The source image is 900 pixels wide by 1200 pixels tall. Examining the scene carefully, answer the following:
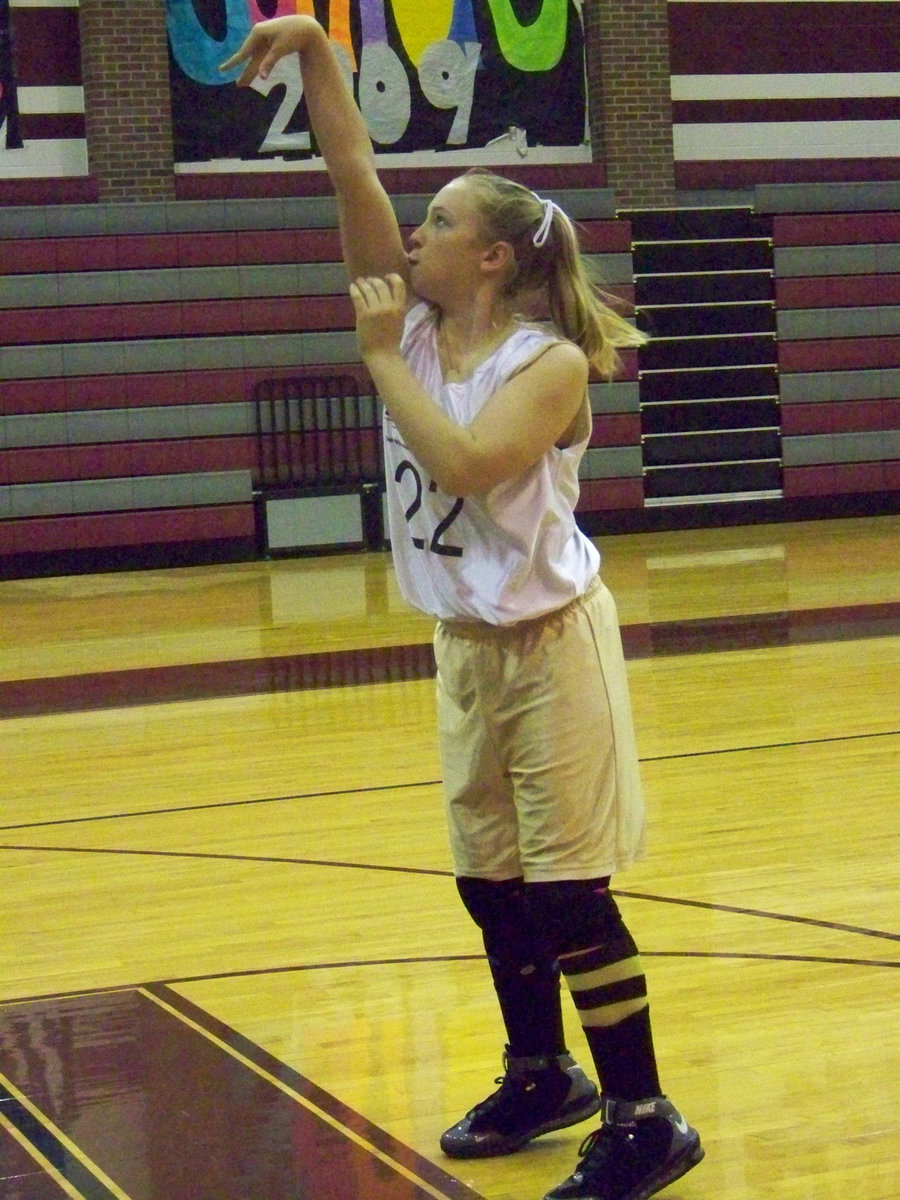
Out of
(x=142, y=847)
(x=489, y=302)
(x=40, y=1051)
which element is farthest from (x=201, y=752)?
(x=489, y=302)

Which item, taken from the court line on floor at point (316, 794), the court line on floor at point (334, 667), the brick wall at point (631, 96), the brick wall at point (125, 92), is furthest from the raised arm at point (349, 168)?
the brick wall at point (631, 96)

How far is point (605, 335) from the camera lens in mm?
2395

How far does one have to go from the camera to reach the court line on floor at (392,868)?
11.6 feet

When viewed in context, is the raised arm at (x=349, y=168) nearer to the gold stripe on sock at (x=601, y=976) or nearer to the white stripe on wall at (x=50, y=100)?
the gold stripe on sock at (x=601, y=976)

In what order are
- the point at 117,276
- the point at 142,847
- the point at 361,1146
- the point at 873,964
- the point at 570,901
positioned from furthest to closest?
the point at 117,276 → the point at 142,847 → the point at 873,964 → the point at 361,1146 → the point at 570,901

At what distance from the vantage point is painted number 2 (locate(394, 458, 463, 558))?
234 centimetres

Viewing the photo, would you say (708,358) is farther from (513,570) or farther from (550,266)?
(513,570)

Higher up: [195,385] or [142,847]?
[195,385]

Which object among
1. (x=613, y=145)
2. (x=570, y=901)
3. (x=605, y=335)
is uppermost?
(x=613, y=145)

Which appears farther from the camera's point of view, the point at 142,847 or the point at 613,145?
the point at 613,145

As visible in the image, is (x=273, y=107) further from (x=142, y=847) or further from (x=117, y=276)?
(x=142, y=847)

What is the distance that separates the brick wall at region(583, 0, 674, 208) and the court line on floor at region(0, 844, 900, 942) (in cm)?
964

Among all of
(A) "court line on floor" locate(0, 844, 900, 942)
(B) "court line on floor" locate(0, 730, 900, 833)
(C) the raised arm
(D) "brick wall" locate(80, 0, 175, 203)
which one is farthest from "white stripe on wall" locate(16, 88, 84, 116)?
(C) the raised arm

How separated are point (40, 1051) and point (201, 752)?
287 cm
